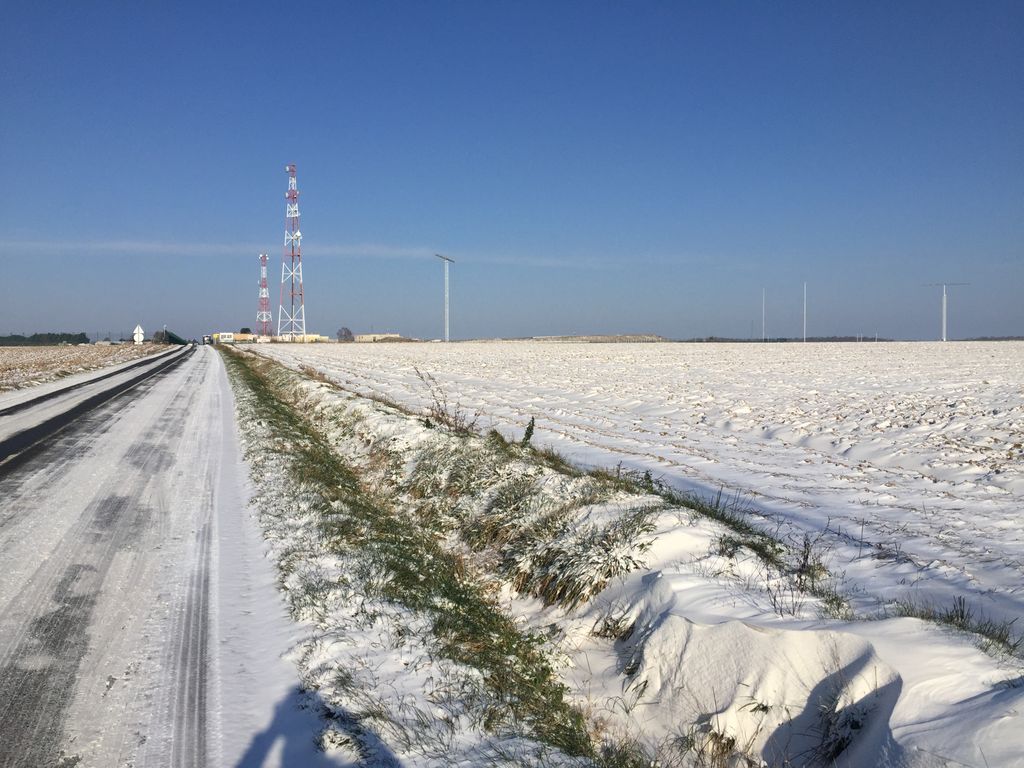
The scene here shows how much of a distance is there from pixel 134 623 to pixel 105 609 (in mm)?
385

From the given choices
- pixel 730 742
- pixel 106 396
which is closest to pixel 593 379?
pixel 106 396

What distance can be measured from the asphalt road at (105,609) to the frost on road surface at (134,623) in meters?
0.01

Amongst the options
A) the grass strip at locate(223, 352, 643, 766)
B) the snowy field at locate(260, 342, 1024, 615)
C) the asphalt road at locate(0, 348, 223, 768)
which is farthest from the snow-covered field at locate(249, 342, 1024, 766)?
the asphalt road at locate(0, 348, 223, 768)

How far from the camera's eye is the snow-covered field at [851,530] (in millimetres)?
3627

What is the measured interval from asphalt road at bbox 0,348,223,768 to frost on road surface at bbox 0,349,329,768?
0.01 m

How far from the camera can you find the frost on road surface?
3.62 meters

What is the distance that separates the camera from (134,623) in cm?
491

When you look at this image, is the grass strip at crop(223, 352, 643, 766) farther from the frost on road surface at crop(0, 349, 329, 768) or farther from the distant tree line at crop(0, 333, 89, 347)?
the distant tree line at crop(0, 333, 89, 347)

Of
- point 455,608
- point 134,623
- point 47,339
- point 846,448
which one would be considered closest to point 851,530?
point 455,608

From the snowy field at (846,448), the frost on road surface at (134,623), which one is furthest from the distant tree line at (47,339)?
the frost on road surface at (134,623)

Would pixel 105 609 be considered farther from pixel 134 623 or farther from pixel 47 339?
pixel 47 339

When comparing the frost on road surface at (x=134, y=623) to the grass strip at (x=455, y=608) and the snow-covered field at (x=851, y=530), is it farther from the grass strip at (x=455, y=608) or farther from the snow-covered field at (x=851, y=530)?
the snow-covered field at (x=851, y=530)

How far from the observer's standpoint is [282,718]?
3.82 metres

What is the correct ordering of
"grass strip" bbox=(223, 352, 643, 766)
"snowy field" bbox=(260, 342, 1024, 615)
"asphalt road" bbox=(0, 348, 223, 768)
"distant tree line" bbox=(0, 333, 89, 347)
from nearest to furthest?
1. "asphalt road" bbox=(0, 348, 223, 768)
2. "grass strip" bbox=(223, 352, 643, 766)
3. "snowy field" bbox=(260, 342, 1024, 615)
4. "distant tree line" bbox=(0, 333, 89, 347)
